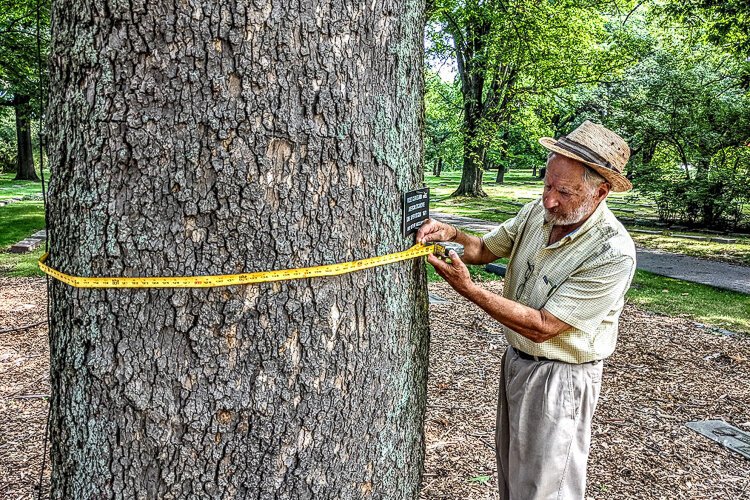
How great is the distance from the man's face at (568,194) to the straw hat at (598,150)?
50 millimetres

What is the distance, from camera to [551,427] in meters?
2.43

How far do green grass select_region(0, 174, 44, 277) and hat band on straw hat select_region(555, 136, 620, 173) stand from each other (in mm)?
7516

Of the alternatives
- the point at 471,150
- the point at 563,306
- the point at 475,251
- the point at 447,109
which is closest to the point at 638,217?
the point at 471,150

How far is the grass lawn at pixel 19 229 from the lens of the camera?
804 cm

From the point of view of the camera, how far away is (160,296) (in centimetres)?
153

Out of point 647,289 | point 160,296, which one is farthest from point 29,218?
point 160,296

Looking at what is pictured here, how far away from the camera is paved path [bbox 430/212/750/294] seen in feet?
30.1

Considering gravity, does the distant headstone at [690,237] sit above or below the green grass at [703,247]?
above

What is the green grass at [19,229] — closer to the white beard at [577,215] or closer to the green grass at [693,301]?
the white beard at [577,215]

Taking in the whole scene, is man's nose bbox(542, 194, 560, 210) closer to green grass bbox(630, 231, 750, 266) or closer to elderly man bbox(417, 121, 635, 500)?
elderly man bbox(417, 121, 635, 500)

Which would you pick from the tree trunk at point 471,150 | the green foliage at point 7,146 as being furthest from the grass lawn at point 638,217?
the green foliage at point 7,146

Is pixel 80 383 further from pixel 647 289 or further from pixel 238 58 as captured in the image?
pixel 647 289

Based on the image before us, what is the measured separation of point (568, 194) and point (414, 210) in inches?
31.2

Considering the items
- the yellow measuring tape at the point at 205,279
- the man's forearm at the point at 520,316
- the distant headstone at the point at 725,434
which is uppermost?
the yellow measuring tape at the point at 205,279
